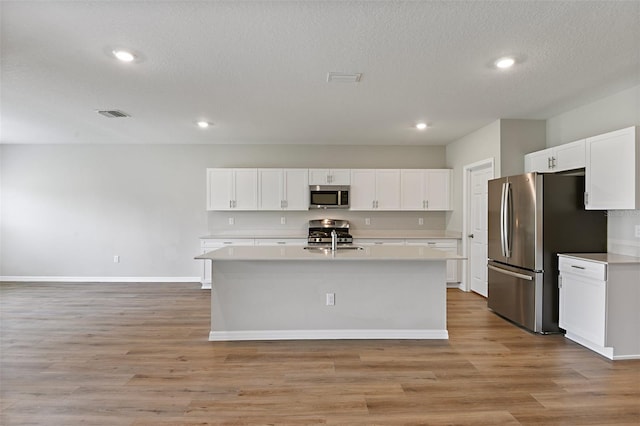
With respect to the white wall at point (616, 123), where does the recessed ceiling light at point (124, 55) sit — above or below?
above

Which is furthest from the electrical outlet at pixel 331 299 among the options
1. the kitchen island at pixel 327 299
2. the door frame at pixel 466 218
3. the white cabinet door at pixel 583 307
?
the door frame at pixel 466 218

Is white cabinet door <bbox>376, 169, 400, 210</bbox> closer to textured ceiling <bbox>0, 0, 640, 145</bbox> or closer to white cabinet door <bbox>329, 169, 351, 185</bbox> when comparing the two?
white cabinet door <bbox>329, 169, 351, 185</bbox>

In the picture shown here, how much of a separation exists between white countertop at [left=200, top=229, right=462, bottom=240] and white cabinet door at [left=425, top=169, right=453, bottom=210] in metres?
0.51

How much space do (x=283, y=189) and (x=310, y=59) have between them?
138 inches

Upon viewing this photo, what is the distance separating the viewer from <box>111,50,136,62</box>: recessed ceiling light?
2744 mm

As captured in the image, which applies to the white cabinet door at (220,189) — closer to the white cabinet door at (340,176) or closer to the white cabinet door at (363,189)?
the white cabinet door at (340,176)

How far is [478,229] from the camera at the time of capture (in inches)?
213

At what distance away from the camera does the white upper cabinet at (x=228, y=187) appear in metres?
6.22

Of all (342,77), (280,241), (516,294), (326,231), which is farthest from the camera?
(326,231)

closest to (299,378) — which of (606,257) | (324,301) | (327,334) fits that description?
(327,334)

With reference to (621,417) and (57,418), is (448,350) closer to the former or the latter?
(621,417)

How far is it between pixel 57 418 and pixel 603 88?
17.4ft

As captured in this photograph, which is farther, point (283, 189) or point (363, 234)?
point (363, 234)

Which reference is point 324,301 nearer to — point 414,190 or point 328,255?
point 328,255
